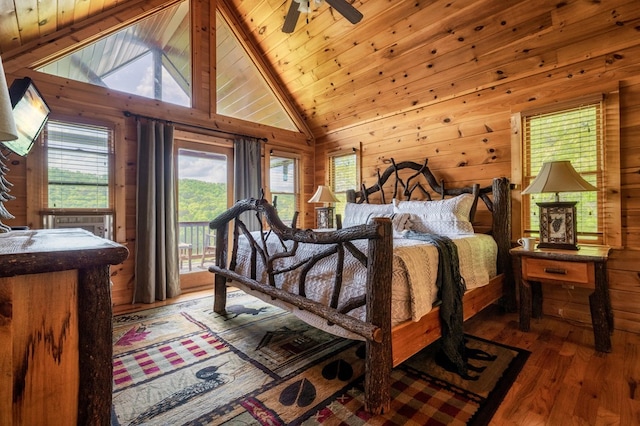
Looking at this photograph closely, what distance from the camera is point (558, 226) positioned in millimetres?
2549

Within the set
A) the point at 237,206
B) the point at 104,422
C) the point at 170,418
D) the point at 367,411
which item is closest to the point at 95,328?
the point at 104,422

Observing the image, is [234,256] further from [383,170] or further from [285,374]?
[383,170]

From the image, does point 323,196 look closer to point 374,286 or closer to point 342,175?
point 342,175

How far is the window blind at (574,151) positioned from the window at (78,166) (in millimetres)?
4490

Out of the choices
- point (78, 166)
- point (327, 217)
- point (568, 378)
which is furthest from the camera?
point (327, 217)

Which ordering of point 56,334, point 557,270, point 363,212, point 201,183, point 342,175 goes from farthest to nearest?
1. point 342,175
2. point 201,183
3. point 363,212
4. point 557,270
5. point 56,334

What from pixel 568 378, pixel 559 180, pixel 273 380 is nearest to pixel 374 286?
pixel 273 380

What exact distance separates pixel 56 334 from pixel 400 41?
12.2 feet

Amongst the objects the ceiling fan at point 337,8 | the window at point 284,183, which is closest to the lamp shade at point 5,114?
the ceiling fan at point 337,8

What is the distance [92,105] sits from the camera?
330cm

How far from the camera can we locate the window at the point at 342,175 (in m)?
4.73

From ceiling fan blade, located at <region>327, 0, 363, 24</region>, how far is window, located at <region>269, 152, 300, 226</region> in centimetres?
259

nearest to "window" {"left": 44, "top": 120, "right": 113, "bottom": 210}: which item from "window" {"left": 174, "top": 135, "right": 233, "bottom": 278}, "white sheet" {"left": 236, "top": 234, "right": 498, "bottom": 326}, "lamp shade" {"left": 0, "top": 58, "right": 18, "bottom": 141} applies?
"window" {"left": 174, "top": 135, "right": 233, "bottom": 278}

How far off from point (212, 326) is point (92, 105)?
2.74 metres
